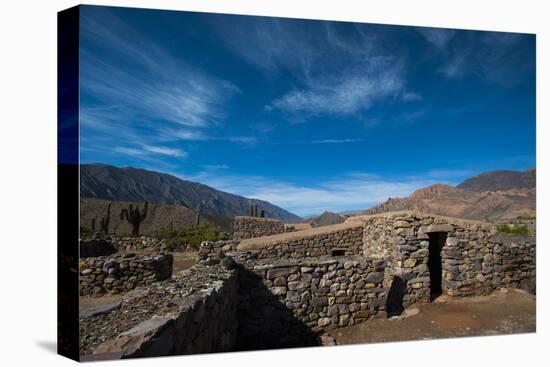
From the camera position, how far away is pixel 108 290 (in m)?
6.52

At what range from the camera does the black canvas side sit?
4.01 m

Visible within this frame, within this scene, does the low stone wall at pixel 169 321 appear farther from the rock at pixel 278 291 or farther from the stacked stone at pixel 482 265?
the stacked stone at pixel 482 265

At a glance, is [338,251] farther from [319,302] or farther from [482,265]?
[319,302]

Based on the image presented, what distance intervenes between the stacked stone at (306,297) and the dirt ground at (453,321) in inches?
9.5

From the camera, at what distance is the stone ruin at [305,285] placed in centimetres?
308

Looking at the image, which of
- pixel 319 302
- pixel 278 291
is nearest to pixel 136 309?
pixel 278 291

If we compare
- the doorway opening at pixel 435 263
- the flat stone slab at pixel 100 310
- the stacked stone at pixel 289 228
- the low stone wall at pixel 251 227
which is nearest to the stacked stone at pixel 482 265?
the doorway opening at pixel 435 263

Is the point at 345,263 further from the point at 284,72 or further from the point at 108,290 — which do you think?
the point at 108,290

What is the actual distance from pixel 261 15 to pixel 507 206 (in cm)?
1433

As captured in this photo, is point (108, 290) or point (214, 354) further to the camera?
point (108, 290)

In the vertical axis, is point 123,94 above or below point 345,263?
above

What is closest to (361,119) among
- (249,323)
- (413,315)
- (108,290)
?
(413,315)

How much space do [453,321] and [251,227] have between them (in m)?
11.3

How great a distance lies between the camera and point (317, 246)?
10305mm
